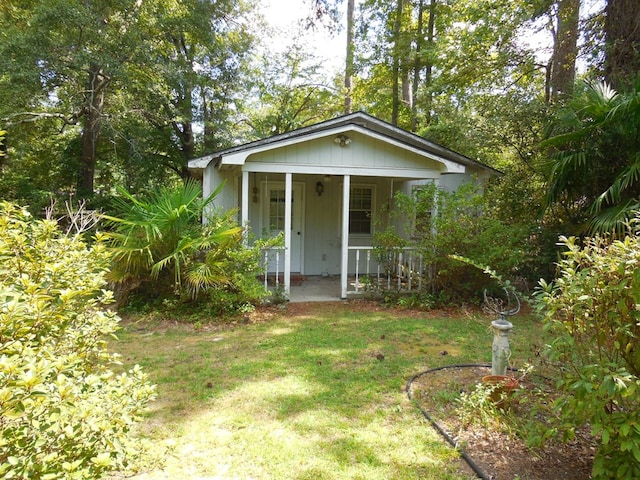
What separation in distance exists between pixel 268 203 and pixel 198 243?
382 centimetres

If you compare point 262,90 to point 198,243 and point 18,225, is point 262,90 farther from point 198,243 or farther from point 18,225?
point 18,225

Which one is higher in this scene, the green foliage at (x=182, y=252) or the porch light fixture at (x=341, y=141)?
the porch light fixture at (x=341, y=141)

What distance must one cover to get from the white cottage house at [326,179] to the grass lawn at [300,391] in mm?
1804

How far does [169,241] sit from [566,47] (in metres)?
9.56

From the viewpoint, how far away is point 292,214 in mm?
9945

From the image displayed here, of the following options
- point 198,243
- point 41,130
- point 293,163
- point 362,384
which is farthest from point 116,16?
point 362,384

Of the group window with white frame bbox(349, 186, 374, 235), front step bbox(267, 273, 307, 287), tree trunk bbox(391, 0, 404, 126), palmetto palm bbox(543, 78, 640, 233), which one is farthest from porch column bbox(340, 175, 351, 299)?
tree trunk bbox(391, 0, 404, 126)

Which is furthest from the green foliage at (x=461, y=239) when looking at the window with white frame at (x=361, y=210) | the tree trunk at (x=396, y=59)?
the tree trunk at (x=396, y=59)

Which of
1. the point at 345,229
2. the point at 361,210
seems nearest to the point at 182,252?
the point at 345,229

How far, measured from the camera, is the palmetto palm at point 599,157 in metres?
5.18

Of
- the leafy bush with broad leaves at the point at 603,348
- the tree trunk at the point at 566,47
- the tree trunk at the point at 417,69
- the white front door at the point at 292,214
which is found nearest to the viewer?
the leafy bush with broad leaves at the point at 603,348

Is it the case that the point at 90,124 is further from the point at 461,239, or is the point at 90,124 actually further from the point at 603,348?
the point at 603,348

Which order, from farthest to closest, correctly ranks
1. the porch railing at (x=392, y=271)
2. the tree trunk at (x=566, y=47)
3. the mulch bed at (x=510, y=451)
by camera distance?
the tree trunk at (x=566, y=47)
the porch railing at (x=392, y=271)
the mulch bed at (x=510, y=451)

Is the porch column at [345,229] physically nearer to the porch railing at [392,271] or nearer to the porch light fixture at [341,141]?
the porch railing at [392,271]
